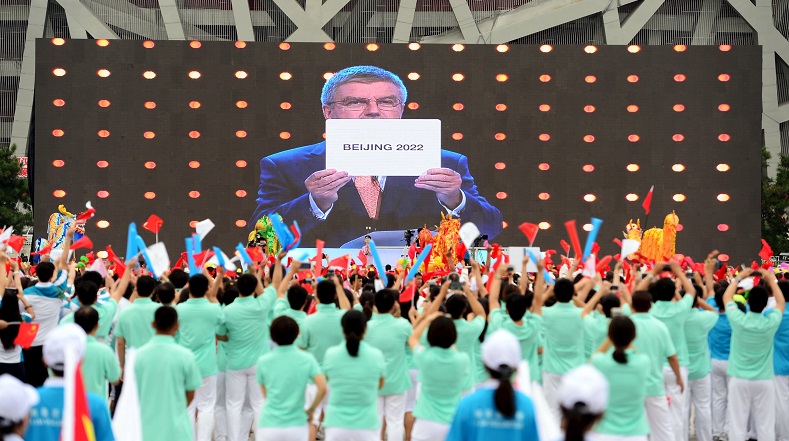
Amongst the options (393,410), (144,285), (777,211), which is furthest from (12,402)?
(777,211)

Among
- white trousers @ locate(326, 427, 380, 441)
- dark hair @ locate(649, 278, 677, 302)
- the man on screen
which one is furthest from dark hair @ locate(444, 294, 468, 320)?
the man on screen

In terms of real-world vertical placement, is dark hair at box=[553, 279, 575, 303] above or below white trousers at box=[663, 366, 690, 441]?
above

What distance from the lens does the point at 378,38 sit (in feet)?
92.9

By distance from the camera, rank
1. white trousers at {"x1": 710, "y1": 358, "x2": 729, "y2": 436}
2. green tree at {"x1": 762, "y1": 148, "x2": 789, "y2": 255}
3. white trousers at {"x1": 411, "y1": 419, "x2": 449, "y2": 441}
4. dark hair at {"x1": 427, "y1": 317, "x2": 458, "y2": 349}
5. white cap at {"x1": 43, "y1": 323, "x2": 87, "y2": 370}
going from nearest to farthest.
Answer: white cap at {"x1": 43, "y1": 323, "x2": 87, "y2": 370}, dark hair at {"x1": 427, "y1": 317, "x2": 458, "y2": 349}, white trousers at {"x1": 411, "y1": 419, "x2": 449, "y2": 441}, white trousers at {"x1": 710, "y1": 358, "x2": 729, "y2": 436}, green tree at {"x1": 762, "y1": 148, "x2": 789, "y2": 255}

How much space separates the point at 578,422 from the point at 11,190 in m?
26.3

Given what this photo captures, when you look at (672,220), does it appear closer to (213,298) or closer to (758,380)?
(758,380)

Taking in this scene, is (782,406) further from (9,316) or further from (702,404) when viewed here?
(9,316)

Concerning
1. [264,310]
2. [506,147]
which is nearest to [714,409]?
[264,310]

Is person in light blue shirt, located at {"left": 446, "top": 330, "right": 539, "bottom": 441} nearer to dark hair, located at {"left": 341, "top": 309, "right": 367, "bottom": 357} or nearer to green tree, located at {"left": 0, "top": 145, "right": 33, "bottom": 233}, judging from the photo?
dark hair, located at {"left": 341, "top": 309, "right": 367, "bottom": 357}

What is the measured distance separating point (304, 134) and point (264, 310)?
1541 cm

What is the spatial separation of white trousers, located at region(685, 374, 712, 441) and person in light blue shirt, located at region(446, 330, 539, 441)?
4.00m

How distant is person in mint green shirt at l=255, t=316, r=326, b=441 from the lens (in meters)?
5.03

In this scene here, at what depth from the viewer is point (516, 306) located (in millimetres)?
6133

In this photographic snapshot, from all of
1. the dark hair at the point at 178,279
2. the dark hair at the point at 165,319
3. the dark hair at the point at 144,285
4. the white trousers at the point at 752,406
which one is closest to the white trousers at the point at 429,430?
the dark hair at the point at 165,319
